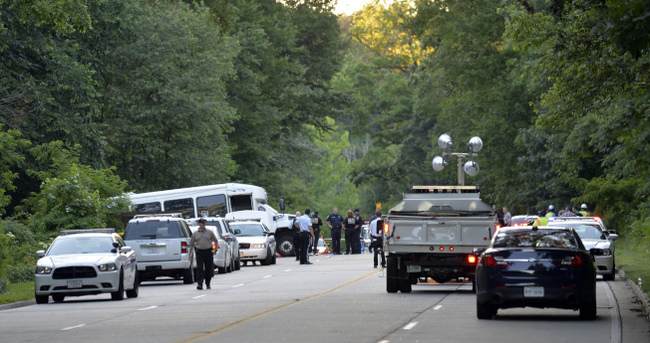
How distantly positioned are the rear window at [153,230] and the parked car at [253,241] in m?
11.8

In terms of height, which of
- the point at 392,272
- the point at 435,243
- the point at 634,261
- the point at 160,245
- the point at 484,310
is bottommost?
the point at 484,310

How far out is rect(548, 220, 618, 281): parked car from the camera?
2889 cm

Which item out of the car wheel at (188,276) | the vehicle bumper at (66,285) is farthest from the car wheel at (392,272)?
the car wheel at (188,276)

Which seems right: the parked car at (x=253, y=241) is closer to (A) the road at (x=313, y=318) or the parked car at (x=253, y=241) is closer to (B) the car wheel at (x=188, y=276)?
(B) the car wheel at (x=188, y=276)

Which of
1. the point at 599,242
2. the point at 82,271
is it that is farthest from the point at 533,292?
the point at 599,242

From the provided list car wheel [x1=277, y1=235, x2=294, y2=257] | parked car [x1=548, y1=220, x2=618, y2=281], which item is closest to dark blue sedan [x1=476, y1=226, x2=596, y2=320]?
parked car [x1=548, y1=220, x2=618, y2=281]

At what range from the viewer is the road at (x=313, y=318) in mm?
15469

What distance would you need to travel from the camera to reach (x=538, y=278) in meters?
17.3

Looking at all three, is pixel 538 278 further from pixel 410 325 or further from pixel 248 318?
pixel 248 318

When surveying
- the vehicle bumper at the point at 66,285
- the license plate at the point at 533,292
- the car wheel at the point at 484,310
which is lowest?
the car wheel at the point at 484,310

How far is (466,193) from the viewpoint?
26.0 m

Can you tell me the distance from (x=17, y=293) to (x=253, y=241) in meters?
17.3

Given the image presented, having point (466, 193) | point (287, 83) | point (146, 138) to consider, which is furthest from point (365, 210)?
point (466, 193)

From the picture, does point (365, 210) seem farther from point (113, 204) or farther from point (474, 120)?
point (113, 204)
